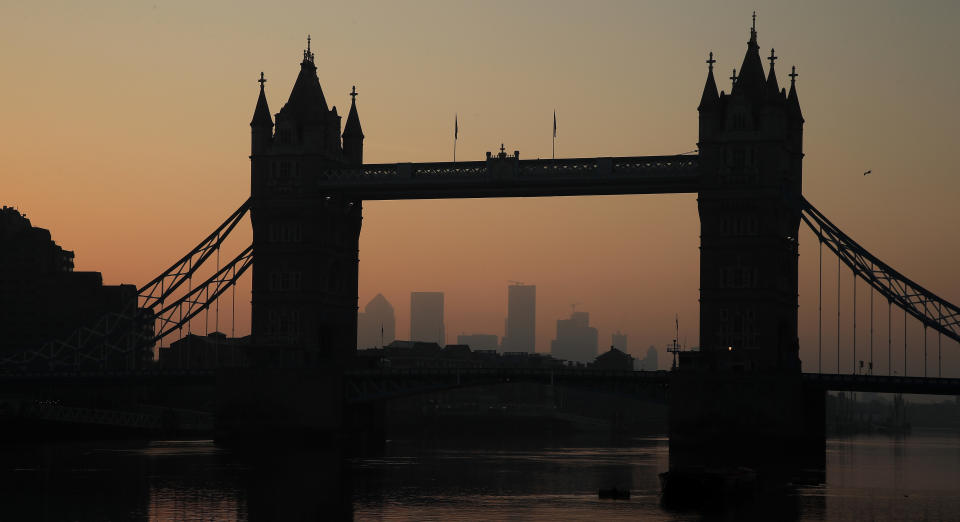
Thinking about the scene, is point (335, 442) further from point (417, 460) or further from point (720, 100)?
point (720, 100)

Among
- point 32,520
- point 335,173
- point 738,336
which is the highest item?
point 335,173

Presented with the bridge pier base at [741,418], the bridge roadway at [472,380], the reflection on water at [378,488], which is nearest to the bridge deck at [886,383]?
the bridge roadway at [472,380]

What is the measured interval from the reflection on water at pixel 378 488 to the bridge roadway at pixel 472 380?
7.20m

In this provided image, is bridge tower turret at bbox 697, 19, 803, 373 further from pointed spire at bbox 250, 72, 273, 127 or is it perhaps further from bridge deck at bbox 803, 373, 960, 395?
pointed spire at bbox 250, 72, 273, 127

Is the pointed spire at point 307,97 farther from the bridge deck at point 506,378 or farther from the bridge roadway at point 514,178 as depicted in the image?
the bridge deck at point 506,378

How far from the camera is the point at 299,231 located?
162 metres

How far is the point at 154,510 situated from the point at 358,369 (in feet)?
225

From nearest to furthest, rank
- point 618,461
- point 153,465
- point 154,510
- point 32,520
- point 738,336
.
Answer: point 32,520, point 154,510, point 153,465, point 738,336, point 618,461

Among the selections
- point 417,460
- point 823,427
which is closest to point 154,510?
point 417,460

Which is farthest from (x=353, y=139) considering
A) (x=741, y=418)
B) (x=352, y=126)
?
(x=741, y=418)

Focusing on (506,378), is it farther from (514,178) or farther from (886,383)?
(886,383)

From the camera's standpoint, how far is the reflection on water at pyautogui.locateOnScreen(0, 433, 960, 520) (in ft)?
322

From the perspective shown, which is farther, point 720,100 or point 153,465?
point 720,100

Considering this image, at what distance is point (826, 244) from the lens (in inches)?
5866
